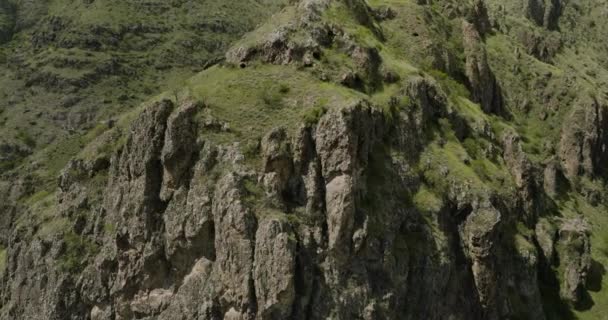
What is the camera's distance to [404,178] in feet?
190

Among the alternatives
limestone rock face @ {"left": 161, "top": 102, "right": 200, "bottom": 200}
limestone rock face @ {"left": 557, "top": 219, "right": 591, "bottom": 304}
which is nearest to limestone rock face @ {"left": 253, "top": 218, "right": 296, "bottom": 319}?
limestone rock face @ {"left": 161, "top": 102, "right": 200, "bottom": 200}

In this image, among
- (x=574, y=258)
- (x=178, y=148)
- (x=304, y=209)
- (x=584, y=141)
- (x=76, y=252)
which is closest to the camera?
(x=304, y=209)

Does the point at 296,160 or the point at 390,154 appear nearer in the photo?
the point at 296,160

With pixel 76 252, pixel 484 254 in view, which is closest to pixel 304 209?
pixel 484 254

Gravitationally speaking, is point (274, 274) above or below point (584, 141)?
above

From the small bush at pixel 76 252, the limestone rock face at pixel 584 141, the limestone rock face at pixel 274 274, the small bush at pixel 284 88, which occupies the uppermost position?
the small bush at pixel 284 88

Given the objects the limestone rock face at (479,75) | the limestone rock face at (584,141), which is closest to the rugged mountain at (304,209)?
the limestone rock face at (479,75)

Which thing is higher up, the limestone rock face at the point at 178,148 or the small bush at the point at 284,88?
the small bush at the point at 284,88

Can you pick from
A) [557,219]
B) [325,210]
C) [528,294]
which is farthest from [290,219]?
[557,219]

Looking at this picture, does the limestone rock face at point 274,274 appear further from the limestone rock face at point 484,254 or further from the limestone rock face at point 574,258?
the limestone rock face at point 574,258

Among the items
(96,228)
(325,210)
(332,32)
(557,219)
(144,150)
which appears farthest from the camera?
(557,219)

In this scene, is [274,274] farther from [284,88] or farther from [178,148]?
[284,88]

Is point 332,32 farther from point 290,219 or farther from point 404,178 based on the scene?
point 290,219

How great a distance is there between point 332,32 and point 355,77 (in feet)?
20.1
